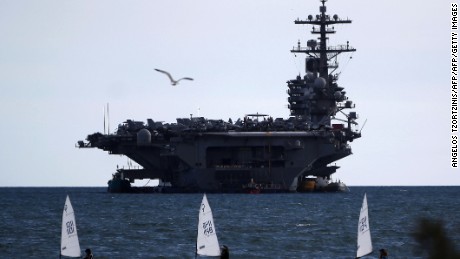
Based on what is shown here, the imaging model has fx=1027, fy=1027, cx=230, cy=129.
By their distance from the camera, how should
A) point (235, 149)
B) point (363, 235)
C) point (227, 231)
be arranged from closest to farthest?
point (363, 235)
point (227, 231)
point (235, 149)

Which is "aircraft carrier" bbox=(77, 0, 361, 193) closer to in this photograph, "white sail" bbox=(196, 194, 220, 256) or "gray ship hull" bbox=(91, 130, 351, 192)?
"gray ship hull" bbox=(91, 130, 351, 192)

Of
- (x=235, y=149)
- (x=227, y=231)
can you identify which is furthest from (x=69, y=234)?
(x=235, y=149)

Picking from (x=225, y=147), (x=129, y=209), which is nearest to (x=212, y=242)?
(x=129, y=209)

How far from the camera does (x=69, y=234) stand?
33.1m

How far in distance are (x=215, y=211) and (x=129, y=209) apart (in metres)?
10.7

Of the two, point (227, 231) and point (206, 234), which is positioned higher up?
point (227, 231)

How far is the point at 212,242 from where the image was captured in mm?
30484

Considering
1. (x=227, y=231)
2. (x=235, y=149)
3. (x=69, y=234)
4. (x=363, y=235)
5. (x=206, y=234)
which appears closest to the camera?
(x=206, y=234)

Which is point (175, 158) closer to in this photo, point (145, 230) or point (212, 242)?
point (145, 230)

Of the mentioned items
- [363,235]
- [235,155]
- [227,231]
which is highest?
[235,155]

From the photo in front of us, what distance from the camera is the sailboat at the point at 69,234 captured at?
32.8m

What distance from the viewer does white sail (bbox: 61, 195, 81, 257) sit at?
3281 cm

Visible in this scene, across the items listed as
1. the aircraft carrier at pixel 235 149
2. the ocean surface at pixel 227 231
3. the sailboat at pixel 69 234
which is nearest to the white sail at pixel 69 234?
the sailboat at pixel 69 234

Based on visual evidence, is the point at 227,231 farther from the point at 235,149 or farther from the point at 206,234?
the point at 235,149
